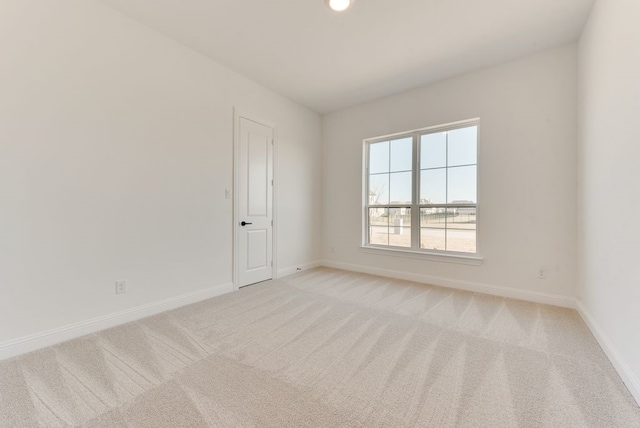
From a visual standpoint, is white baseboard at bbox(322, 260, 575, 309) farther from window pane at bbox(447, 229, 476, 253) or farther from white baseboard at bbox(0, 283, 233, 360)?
white baseboard at bbox(0, 283, 233, 360)

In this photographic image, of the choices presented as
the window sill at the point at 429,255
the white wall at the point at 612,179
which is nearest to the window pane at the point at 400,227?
the window sill at the point at 429,255

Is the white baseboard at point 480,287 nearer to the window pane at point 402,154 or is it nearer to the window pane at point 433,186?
the window pane at point 433,186

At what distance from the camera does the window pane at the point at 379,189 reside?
441 cm

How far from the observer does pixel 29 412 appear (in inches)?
55.7

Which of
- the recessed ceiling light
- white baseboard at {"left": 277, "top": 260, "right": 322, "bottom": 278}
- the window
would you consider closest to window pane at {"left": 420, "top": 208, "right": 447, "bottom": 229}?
the window

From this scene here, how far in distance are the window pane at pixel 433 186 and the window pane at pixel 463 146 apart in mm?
220

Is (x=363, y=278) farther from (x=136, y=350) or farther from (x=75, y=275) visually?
(x=75, y=275)

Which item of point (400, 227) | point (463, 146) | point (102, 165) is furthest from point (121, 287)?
point (463, 146)

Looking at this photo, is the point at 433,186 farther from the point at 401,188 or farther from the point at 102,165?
the point at 102,165

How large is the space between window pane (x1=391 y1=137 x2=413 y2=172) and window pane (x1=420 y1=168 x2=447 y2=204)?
1.00 ft

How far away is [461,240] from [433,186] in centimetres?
86

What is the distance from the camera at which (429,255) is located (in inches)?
152

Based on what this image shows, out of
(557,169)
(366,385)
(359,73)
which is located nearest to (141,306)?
(366,385)

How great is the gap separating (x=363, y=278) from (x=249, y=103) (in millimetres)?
3101
